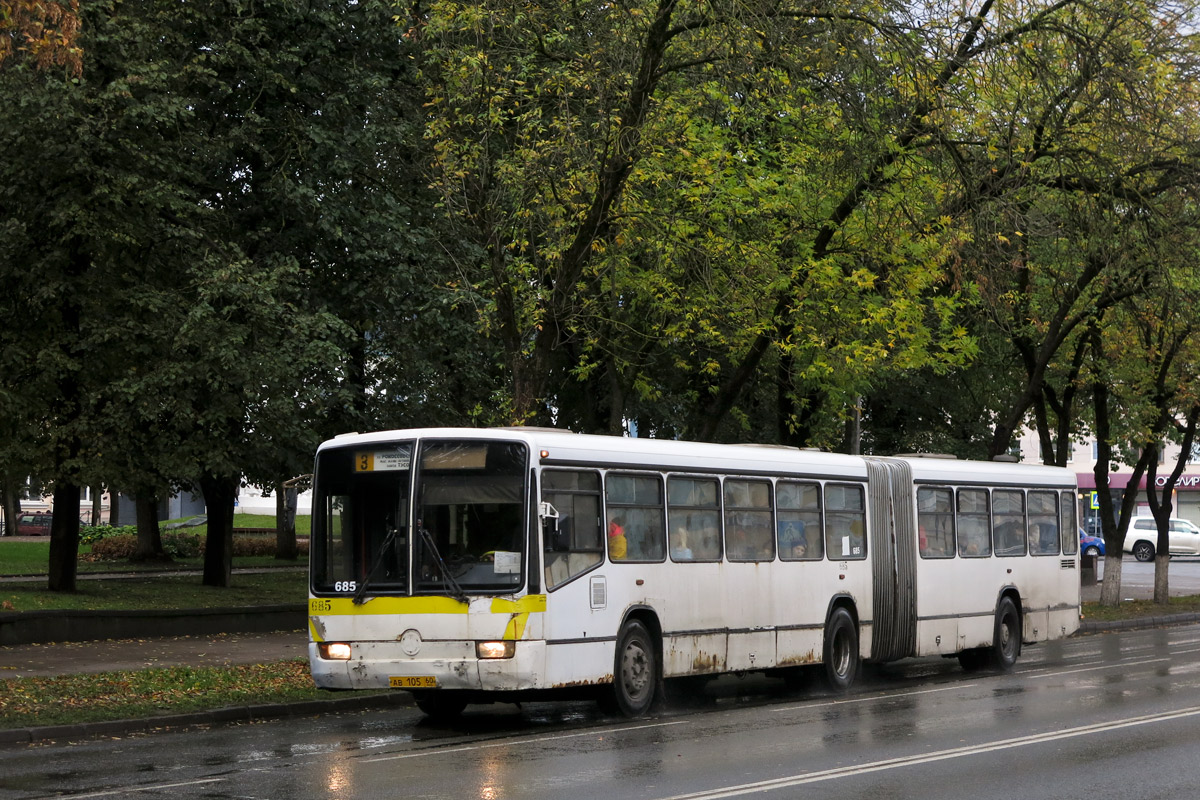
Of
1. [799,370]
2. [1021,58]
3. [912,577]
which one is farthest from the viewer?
[799,370]

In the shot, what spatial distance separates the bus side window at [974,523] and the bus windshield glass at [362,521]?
9788mm

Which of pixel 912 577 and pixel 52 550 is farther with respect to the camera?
pixel 52 550

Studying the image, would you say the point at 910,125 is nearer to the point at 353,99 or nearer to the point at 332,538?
the point at 332,538

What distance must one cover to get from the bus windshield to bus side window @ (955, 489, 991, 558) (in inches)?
369

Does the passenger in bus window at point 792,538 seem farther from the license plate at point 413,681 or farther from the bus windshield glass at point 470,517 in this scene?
the license plate at point 413,681

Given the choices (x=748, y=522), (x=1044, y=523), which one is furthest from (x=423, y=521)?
(x=1044, y=523)

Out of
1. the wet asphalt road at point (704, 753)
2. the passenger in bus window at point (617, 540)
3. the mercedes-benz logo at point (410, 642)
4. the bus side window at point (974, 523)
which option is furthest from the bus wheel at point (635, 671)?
the bus side window at point (974, 523)

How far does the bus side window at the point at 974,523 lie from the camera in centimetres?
2223

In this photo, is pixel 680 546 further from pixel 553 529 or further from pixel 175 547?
pixel 175 547

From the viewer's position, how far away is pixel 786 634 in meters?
18.5

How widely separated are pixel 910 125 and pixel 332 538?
8940mm

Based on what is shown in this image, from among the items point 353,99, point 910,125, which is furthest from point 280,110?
point 910,125

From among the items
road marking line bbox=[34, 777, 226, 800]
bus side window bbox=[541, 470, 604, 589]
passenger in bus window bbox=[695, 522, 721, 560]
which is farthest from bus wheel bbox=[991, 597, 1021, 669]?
road marking line bbox=[34, 777, 226, 800]

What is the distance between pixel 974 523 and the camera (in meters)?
22.5
